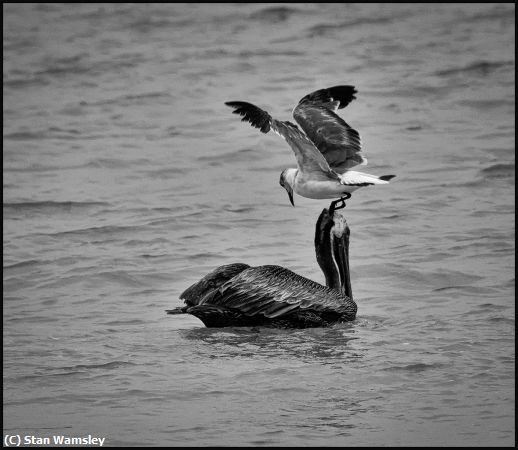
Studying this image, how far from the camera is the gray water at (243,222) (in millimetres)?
6887

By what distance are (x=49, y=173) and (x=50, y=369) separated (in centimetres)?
584

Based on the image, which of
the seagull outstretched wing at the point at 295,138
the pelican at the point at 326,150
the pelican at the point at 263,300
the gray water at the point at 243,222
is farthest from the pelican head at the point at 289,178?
the gray water at the point at 243,222

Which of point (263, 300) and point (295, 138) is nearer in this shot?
point (263, 300)

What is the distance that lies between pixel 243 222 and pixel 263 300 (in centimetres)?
324

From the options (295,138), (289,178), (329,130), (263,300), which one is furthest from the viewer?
(289,178)

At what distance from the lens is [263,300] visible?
27.2ft

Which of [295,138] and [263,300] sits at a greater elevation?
[295,138]

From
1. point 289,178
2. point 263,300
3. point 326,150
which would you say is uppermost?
point 326,150

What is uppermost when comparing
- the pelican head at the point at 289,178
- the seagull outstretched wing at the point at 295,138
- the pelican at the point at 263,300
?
the seagull outstretched wing at the point at 295,138

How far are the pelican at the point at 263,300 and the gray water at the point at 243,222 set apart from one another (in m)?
0.12

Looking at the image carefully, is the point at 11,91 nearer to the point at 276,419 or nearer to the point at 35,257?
the point at 35,257

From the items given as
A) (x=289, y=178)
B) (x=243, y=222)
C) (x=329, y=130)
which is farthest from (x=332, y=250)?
(x=243, y=222)

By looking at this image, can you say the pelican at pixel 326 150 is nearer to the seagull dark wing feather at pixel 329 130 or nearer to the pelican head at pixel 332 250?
the seagull dark wing feather at pixel 329 130

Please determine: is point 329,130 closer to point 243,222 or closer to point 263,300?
point 263,300
